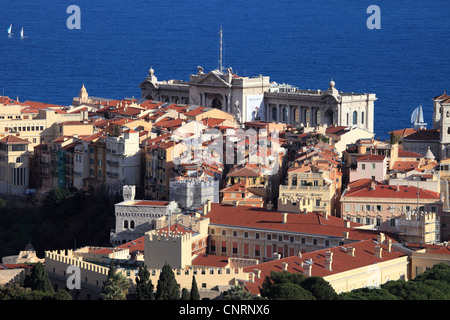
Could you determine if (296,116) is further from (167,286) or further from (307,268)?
(167,286)

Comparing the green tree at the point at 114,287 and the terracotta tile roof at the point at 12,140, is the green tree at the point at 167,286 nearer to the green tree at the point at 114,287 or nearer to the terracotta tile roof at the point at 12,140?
the green tree at the point at 114,287

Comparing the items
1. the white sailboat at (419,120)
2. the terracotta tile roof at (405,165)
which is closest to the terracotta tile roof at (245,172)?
the terracotta tile roof at (405,165)

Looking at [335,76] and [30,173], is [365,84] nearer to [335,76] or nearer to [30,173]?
[335,76]

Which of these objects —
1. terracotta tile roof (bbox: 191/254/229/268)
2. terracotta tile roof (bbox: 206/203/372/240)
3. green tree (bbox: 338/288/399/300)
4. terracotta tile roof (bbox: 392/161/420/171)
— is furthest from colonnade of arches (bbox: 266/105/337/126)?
green tree (bbox: 338/288/399/300)

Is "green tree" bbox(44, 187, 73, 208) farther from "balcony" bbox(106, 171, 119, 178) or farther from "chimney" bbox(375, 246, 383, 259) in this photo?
"chimney" bbox(375, 246, 383, 259)
